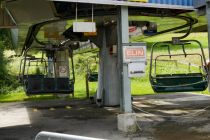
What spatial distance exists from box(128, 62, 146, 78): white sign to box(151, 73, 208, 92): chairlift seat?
0.85 meters

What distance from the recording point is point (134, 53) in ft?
37.8

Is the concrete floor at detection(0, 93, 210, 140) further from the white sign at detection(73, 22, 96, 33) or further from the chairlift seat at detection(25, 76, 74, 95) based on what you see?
the white sign at detection(73, 22, 96, 33)

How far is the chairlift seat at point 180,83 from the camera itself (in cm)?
1240

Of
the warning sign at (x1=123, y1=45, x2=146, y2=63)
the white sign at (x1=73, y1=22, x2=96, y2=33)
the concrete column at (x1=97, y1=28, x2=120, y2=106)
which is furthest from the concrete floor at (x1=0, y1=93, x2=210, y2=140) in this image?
the white sign at (x1=73, y1=22, x2=96, y2=33)

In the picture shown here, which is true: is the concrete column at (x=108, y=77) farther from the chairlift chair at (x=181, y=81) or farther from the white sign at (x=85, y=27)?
the white sign at (x=85, y=27)

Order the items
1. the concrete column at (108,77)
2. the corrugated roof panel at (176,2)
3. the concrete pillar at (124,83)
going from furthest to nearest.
Result: the concrete column at (108,77) → the corrugated roof panel at (176,2) → the concrete pillar at (124,83)

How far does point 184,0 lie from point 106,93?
646 cm

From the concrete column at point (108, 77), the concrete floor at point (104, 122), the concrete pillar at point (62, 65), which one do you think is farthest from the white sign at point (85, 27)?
the concrete pillar at point (62, 65)

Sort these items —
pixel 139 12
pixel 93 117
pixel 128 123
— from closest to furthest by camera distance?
pixel 128 123
pixel 139 12
pixel 93 117

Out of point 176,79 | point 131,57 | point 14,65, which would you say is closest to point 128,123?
point 131,57

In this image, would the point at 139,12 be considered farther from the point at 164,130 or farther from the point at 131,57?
the point at 164,130

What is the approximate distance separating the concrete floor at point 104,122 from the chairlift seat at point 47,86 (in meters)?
0.87

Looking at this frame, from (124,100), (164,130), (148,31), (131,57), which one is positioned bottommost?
(164,130)

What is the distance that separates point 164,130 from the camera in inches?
457
